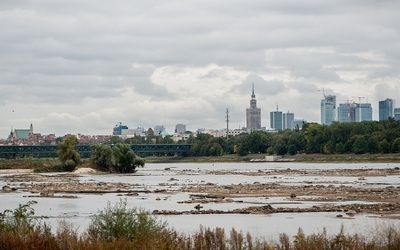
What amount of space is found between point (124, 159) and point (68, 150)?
13.3m

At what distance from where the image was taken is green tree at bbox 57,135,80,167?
535ft

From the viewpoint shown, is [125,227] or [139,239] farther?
[125,227]

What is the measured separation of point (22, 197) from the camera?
7606 centimetres

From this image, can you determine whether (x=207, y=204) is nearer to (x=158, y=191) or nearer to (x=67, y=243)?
(x=158, y=191)

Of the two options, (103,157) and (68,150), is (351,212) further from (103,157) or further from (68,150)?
(68,150)

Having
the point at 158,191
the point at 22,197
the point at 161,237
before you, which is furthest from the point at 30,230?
the point at 158,191

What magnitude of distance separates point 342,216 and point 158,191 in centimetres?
3530

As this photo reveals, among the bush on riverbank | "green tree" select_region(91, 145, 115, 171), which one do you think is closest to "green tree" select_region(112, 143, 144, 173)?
"green tree" select_region(91, 145, 115, 171)

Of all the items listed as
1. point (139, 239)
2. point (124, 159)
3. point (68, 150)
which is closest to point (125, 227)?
point (139, 239)

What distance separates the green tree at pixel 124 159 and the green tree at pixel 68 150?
9403mm

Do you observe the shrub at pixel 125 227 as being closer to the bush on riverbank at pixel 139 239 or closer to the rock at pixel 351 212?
the bush on riverbank at pixel 139 239

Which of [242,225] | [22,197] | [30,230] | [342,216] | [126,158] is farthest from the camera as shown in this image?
[126,158]

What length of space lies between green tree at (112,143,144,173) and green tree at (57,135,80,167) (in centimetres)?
940

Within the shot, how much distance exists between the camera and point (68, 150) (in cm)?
16550
